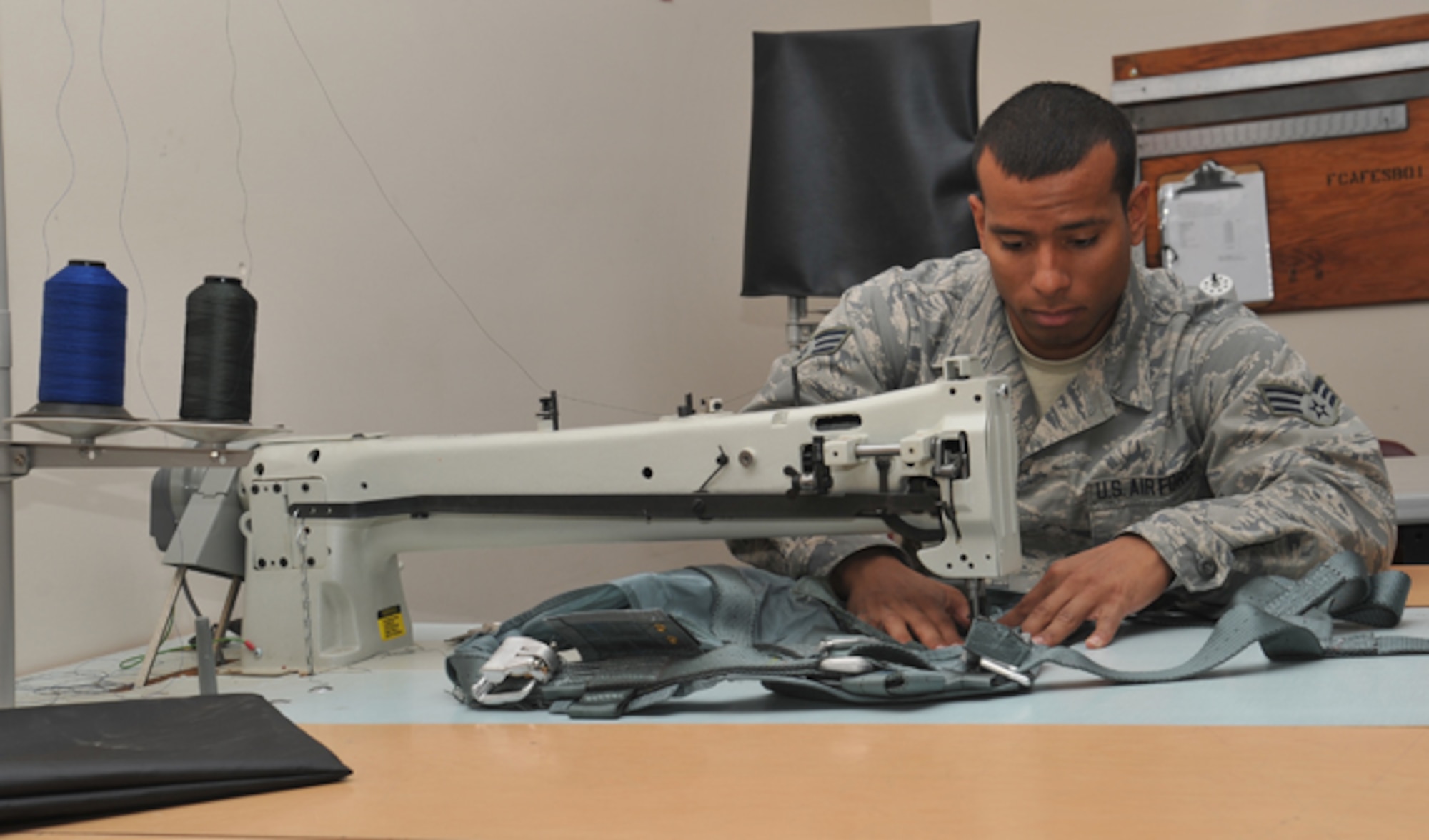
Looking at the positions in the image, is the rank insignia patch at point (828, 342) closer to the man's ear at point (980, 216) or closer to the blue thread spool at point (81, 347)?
the man's ear at point (980, 216)

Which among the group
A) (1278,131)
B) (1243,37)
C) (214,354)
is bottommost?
(214,354)

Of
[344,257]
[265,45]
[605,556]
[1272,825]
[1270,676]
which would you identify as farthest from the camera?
[605,556]

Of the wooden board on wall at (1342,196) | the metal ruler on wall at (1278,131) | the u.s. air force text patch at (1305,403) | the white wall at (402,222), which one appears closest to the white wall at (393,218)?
the white wall at (402,222)

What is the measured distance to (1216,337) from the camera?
1964 mm

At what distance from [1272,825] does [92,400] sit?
1.33 metres

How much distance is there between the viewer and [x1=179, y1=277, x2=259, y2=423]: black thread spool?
168cm

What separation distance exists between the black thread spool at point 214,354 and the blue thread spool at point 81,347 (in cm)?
12

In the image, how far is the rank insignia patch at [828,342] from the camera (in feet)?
6.98

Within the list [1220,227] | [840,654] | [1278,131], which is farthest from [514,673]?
[1278,131]

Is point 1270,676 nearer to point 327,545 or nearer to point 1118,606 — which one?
point 1118,606

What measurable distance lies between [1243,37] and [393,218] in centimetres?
338

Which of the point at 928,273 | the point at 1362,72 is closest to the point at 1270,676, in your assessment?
the point at 928,273

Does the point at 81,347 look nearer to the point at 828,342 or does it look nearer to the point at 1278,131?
the point at 828,342

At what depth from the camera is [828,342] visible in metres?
2.14
